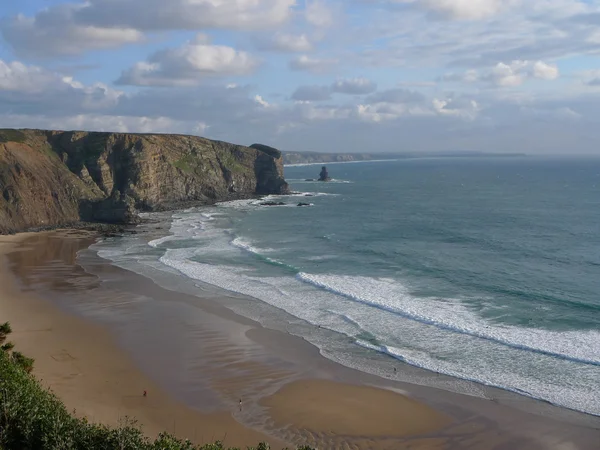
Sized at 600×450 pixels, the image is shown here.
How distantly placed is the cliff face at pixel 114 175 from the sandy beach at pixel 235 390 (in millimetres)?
36313

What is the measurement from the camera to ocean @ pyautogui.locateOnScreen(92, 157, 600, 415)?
29234mm

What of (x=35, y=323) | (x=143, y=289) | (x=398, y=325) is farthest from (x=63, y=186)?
(x=398, y=325)

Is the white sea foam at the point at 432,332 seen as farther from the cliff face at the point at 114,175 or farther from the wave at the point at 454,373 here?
the cliff face at the point at 114,175

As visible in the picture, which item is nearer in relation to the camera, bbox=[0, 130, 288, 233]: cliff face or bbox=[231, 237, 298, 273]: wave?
bbox=[231, 237, 298, 273]: wave

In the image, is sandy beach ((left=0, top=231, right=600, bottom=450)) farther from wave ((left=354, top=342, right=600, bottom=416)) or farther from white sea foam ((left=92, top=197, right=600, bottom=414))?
white sea foam ((left=92, top=197, right=600, bottom=414))

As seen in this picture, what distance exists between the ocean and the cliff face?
8.50 meters

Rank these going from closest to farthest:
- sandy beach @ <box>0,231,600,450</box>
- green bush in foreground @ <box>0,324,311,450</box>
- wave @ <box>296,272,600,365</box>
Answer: green bush in foreground @ <box>0,324,311,450</box> < sandy beach @ <box>0,231,600,450</box> < wave @ <box>296,272,600,365</box>

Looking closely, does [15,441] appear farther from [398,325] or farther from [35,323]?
[398,325]

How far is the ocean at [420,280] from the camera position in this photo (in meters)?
29.2

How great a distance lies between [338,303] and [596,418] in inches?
755

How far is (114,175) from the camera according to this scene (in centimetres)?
8869

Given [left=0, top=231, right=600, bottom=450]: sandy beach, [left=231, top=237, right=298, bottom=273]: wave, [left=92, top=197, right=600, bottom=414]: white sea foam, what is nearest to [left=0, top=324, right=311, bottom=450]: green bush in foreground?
[left=0, top=231, right=600, bottom=450]: sandy beach

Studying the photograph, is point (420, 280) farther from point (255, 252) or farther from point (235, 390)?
point (235, 390)

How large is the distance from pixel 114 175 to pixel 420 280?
60.2 metres
